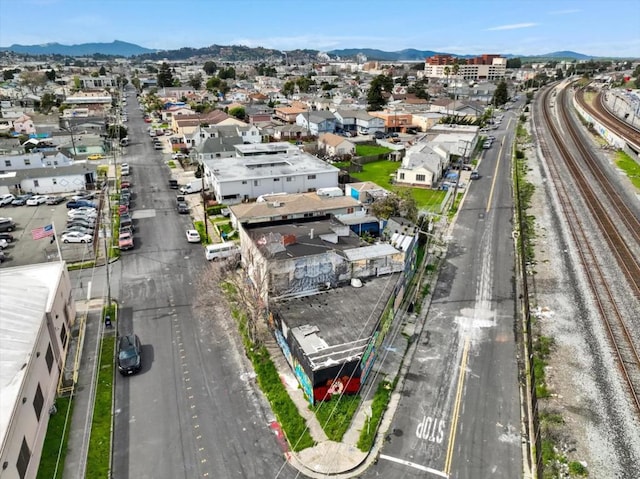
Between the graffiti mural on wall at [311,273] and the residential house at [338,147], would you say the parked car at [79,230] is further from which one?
the residential house at [338,147]

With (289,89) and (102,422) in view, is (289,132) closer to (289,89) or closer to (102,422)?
(102,422)

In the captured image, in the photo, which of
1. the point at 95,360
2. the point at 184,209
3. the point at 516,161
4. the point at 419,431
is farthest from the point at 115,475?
the point at 516,161

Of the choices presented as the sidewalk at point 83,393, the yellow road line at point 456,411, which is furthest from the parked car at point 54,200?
the yellow road line at point 456,411

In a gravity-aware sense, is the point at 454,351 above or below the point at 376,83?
below

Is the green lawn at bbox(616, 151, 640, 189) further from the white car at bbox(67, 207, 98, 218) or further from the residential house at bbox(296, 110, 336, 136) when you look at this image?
the white car at bbox(67, 207, 98, 218)

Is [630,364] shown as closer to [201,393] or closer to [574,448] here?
[574,448]

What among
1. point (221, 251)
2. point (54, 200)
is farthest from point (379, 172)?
point (54, 200)

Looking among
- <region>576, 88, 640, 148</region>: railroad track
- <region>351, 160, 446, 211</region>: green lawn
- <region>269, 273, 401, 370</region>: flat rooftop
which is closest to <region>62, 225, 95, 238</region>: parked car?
<region>269, 273, 401, 370</region>: flat rooftop
